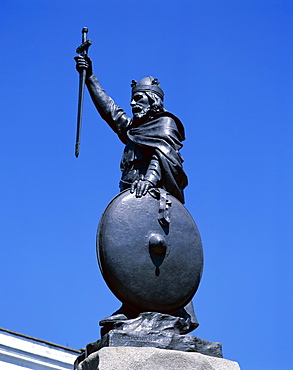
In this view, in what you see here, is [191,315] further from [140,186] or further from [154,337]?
[140,186]

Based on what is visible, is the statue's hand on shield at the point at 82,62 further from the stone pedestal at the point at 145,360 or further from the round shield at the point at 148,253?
the stone pedestal at the point at 145,360

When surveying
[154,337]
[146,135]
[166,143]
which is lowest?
[154,337]

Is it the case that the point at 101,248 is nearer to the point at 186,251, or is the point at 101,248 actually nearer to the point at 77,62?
the point at 186,251

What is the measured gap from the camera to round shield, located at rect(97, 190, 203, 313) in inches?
265

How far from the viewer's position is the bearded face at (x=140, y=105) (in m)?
7.64

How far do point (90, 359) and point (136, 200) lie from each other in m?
1.51

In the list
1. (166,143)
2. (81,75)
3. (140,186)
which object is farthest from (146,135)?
(81,75)

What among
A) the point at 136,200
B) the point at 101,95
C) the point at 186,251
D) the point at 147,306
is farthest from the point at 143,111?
the point at 147,306

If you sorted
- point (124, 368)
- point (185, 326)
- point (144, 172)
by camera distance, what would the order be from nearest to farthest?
point (124, 368) → point (185, 326) → point (144, 172)

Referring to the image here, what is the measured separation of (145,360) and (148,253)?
1035 millimetres

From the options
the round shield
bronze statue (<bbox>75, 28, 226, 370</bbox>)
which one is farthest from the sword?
the round shield

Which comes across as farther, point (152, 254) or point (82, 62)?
point (82, 62)

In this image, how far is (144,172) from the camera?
737 centimetres

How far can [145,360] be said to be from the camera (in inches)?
241
